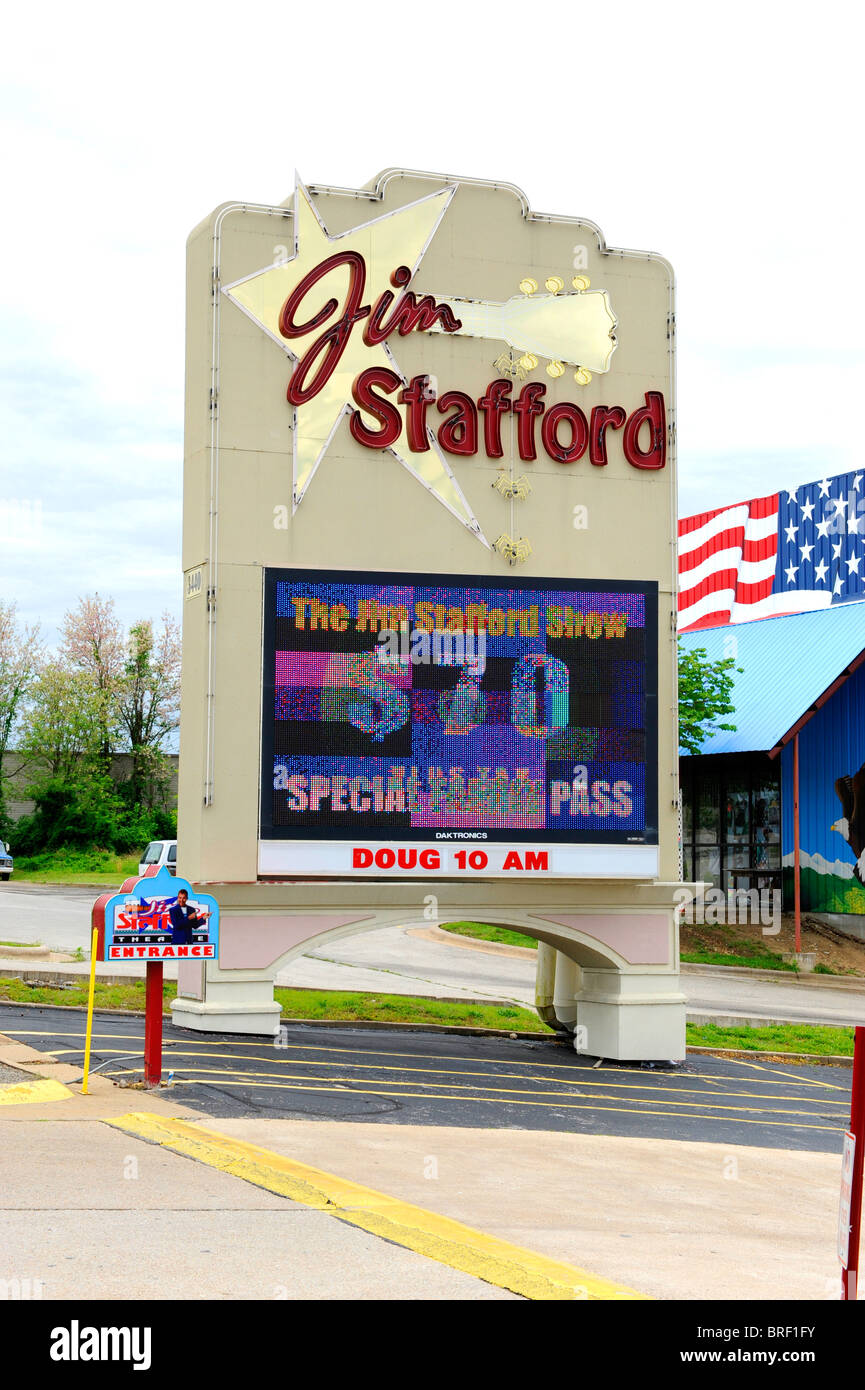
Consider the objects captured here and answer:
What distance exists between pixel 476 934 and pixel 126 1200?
3475 centimetres

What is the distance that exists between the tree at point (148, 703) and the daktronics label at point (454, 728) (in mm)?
40577

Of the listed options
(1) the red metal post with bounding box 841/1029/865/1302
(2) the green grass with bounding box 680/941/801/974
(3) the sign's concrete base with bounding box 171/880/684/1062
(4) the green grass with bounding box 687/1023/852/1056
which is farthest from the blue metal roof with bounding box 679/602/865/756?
(1) the red metal post with bounding box 841/1029/865/1302

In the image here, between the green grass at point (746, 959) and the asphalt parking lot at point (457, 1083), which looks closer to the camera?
the asphalt parking lot at point (457, 1083)

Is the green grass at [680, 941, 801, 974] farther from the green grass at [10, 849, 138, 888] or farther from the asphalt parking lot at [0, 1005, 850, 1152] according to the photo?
the green grass at [10, 849, 138, 888]

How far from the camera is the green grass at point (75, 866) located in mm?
51188

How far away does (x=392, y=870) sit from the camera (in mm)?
19953

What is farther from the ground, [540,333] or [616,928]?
[540,333]

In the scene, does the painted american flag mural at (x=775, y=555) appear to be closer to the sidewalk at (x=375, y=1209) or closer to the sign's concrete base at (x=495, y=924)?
the sign's concrete base at (x=495, y=924)

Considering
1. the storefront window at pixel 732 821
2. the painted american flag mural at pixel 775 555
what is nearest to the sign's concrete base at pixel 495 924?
the storefront window at pixel 732 821

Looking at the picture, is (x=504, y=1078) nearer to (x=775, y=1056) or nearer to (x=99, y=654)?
(x=775, y=1056)

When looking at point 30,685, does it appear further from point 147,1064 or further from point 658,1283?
point 658,1283

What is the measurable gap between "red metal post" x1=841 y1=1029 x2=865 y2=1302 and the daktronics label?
1322cm
